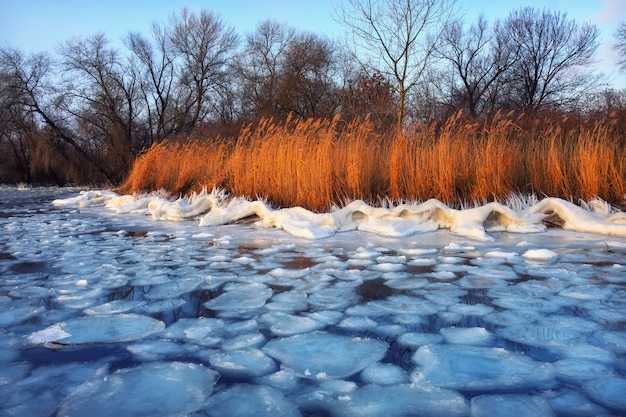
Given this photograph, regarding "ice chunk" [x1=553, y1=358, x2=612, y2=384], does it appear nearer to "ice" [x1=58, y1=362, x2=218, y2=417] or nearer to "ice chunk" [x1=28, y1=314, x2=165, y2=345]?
"ice" [x1=58, y1=362, x2=218, y2=417]

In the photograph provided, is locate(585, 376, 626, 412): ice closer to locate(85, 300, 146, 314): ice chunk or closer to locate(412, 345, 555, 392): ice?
locate(412, 345, 555, 392): ice

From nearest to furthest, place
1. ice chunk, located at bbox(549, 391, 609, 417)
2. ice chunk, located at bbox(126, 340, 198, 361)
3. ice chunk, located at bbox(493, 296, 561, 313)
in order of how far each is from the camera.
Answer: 1. ice chunk, located at bbox(549, 391, 609, 417)
2. ice chunk, located at bbox(126, 340, 198, 361)
3. ice chunk, located at bbox(493, 296, 561, 313)

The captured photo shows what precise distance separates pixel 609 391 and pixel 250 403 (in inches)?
33.2

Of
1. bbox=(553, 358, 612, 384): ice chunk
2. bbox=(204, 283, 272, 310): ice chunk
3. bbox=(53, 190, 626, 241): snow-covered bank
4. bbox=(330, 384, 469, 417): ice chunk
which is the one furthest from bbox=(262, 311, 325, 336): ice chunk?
bbox=(53, 190, 626, 241): snow-covered bank

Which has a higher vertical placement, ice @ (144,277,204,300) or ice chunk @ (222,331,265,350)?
ice @ (144,277,204,300)

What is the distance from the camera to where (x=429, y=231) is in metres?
3.53

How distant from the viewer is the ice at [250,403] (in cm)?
94

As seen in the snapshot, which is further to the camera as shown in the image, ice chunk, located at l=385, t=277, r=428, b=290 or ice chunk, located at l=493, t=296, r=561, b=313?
ice chunk, located at l=385, t=277, r=428, b=290

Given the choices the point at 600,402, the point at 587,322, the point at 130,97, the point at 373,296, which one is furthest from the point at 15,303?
the point at 130,97

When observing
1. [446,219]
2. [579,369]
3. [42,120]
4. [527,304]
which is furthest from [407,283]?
[42,120]

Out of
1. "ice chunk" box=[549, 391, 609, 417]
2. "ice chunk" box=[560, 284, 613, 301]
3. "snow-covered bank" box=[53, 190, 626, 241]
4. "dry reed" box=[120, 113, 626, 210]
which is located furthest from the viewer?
"dry reed" box=[120, 113, 626, 210]

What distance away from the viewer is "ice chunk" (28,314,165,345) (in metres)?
1.34

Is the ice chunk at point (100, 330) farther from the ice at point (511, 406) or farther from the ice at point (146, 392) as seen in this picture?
the ice at point (511, 406)

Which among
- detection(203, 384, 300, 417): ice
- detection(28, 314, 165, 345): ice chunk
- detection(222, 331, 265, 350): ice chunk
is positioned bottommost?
detection(203, 384, 300, 417): ice
